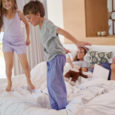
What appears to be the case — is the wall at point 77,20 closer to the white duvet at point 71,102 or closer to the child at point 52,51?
the white duvet at point 71,102

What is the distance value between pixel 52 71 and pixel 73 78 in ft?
2.15

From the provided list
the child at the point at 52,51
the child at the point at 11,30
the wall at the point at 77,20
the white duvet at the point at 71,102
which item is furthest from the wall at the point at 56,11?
the child at the point at 52,51

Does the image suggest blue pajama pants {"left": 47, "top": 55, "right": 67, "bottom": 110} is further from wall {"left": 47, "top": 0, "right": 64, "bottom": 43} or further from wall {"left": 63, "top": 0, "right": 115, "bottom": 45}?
wall {"left": 47, "top": 0, "right": 64, "bottom": 43}

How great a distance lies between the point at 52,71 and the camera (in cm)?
172

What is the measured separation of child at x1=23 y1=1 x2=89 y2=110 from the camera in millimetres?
1673

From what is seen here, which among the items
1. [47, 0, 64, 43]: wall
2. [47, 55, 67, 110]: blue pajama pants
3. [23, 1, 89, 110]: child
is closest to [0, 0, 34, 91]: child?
[23, 1, 89, 110]: child

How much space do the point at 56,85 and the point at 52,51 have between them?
1.02 ft

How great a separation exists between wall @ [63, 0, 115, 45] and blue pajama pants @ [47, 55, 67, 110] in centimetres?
169

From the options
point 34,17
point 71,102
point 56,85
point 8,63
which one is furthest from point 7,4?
point 71,102

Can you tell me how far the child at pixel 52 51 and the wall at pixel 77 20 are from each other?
169 cm

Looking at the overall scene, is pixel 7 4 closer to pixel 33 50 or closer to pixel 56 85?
pixel 56 85

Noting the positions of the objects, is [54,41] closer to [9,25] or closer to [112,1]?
[9,25]

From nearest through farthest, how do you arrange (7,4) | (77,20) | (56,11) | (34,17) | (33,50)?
1. (34,17)
2. (7,4)
3. (77,20)
4. (56,11)
5. (33,50)

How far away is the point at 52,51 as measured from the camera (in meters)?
1.72
